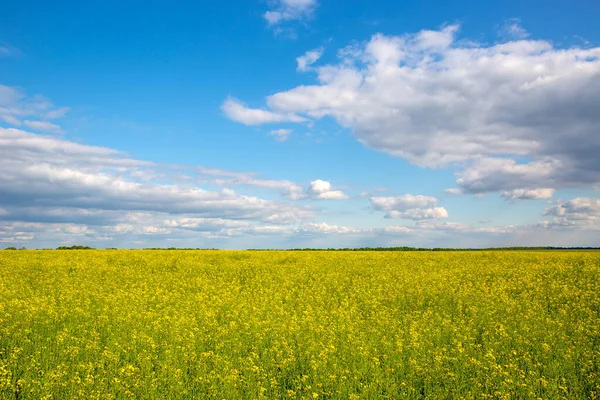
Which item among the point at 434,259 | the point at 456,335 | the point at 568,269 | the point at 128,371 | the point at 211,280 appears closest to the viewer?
the point at 128,371

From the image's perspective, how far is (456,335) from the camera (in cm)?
1167

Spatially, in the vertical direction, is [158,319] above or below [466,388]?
above

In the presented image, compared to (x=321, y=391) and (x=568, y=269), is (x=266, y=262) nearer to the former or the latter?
(x=568, y=269)

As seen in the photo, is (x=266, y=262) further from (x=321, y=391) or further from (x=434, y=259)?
(x=321, y=391)

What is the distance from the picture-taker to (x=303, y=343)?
1033 centimetres

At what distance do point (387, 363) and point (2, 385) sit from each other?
7681 millimetres

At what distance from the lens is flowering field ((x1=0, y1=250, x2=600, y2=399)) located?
26.9 ft

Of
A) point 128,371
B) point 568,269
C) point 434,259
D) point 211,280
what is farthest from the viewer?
point 434,259

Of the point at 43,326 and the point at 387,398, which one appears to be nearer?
the point at 387,398

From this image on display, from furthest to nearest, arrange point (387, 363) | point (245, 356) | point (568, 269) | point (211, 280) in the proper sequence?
point (568, 269), point (211, 280), point (245, 356), point (387, 363)

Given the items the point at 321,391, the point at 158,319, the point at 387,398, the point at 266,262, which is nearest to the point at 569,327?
the point at 387,398

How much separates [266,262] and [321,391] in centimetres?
2240

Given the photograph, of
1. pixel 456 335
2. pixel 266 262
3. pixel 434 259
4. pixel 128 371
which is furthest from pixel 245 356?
pixel 434 259

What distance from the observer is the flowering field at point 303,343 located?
8.20 m
